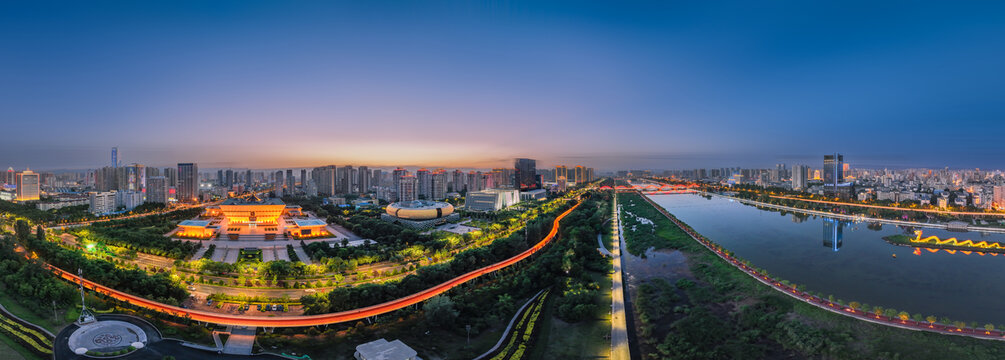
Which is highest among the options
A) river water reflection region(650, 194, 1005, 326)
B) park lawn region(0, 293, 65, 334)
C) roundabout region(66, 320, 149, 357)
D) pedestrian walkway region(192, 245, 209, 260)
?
park lawn region(0, 293, 65, 334)

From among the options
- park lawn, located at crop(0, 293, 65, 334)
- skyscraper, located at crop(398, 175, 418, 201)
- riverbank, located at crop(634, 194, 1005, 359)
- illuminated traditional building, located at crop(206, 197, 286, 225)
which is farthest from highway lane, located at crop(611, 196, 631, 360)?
skyscraper, located at crop(398, 175, 418, 201)

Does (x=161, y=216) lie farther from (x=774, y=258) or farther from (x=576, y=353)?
(x=774, y=258)

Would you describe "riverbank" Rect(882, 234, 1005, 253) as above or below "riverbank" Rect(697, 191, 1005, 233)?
below

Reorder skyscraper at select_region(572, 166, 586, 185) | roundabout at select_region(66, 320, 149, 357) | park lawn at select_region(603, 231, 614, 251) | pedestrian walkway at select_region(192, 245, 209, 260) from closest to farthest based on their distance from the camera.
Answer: roundabout at select_region(66, 320, 149, 357)
pedestrian walkway at select_region(192, 245, 209, 260)
park lawn at select_region(603, 231, 614, 251)
skyscraper at select_region(572, 166, 586, 185)

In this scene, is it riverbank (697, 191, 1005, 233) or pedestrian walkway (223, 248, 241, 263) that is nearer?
pedestrian walkway (223, 248, 241, 263)

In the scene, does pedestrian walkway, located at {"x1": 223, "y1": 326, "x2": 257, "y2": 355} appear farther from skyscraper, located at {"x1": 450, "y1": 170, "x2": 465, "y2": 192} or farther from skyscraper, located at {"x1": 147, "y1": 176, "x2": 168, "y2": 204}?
skyscraper, located at {"x1": 450, "y1": 170, "x2": 465, "y2": 192}

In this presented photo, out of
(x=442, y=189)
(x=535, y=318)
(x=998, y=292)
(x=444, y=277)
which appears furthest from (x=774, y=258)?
(x=442, y=189)
